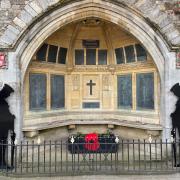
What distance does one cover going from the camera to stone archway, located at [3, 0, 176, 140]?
7.93m

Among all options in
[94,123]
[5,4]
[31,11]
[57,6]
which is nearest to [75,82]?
[94,123]

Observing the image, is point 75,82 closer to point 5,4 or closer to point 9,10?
point 9,10

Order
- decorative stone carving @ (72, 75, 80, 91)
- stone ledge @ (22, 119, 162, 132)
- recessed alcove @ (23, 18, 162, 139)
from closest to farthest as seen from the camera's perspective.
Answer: stone ledge @ (22, 119, 162, 132) < recessed alcove @ (23, 18, 162, 139) < decorative stone carving @ (72, 75, 80, 91)

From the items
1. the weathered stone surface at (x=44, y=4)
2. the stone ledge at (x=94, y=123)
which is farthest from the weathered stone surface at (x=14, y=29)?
the stone ledge at (x=94, y=123)

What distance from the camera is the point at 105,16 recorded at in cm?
822

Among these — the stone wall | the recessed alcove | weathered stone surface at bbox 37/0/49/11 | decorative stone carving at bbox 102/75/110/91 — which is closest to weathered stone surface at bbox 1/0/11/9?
the stone wall

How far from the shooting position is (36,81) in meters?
9.06

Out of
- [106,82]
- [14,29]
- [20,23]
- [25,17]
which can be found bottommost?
[106,82]

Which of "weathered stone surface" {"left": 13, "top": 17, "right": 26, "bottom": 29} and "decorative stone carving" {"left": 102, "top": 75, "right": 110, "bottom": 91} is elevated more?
"weathered stone surface" {"left": 13, "top": 17, "right": 26, "bottom": 29}

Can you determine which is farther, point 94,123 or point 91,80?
point 91,80

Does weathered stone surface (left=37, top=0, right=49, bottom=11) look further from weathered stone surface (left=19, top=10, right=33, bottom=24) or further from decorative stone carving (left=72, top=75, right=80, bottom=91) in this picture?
decorative stone carving (left=72, top=75, right=80, bottom=91)

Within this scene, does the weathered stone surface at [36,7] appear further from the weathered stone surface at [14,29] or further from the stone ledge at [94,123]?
the stone ledge at [94,123]

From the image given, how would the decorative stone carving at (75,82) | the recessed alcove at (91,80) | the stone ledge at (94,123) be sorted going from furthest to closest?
1. the decorative stone carving at (75,82)
2. the recessed alcove at (91,80)
3. the stone ledge at (94,123)

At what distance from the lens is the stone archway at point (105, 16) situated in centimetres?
793
